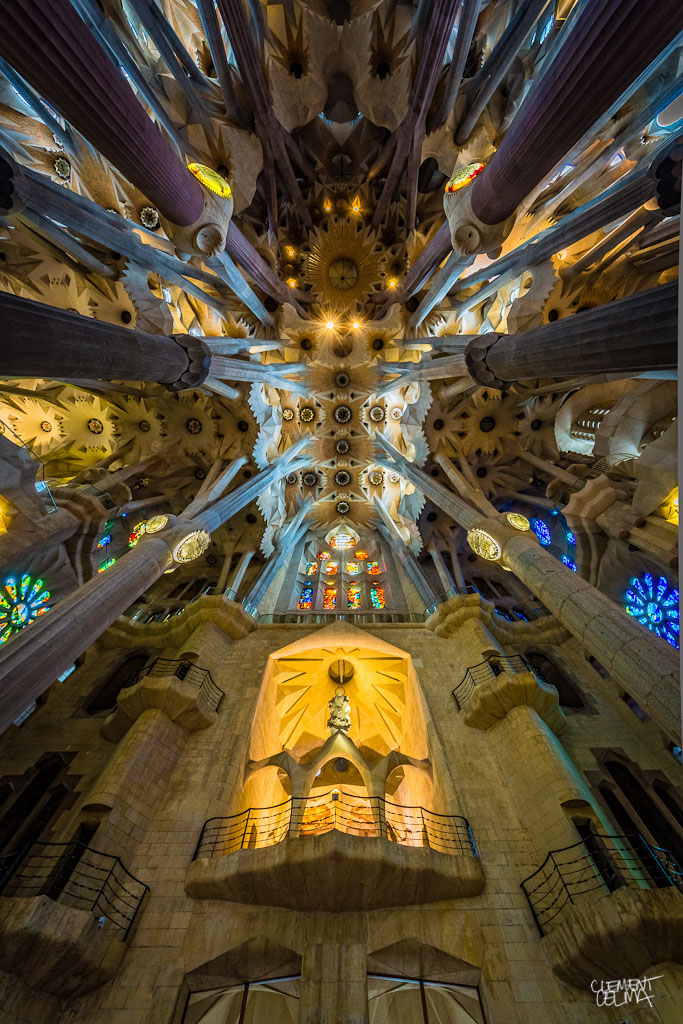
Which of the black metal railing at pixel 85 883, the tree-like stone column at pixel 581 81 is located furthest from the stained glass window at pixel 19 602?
the tree-like stone column at pixel 581 81

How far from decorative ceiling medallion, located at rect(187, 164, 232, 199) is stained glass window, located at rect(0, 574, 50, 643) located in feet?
38.5

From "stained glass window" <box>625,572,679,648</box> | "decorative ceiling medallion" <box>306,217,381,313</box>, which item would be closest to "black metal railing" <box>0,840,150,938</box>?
A: "stained glass window" <box>625,572,679,648</box>

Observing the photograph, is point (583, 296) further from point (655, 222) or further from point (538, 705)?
point (538, 705)

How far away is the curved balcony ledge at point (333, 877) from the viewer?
6203mm

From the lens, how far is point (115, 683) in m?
11.5

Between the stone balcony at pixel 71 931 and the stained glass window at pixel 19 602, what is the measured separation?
6.48 metres

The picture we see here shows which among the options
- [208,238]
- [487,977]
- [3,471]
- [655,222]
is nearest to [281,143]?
[208,238]

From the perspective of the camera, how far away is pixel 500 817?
7344 mm

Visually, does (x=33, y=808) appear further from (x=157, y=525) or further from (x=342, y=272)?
(x=342, y=272)

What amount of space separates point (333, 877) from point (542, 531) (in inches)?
605

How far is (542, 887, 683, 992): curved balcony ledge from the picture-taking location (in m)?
5.07

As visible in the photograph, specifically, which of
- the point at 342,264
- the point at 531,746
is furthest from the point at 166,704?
the point at 342,264

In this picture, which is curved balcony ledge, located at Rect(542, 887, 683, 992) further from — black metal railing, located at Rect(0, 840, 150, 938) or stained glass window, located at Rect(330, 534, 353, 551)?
stained glass window, located at Rect(330, 534, 353, 551)

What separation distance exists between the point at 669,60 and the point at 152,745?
18.3 m
